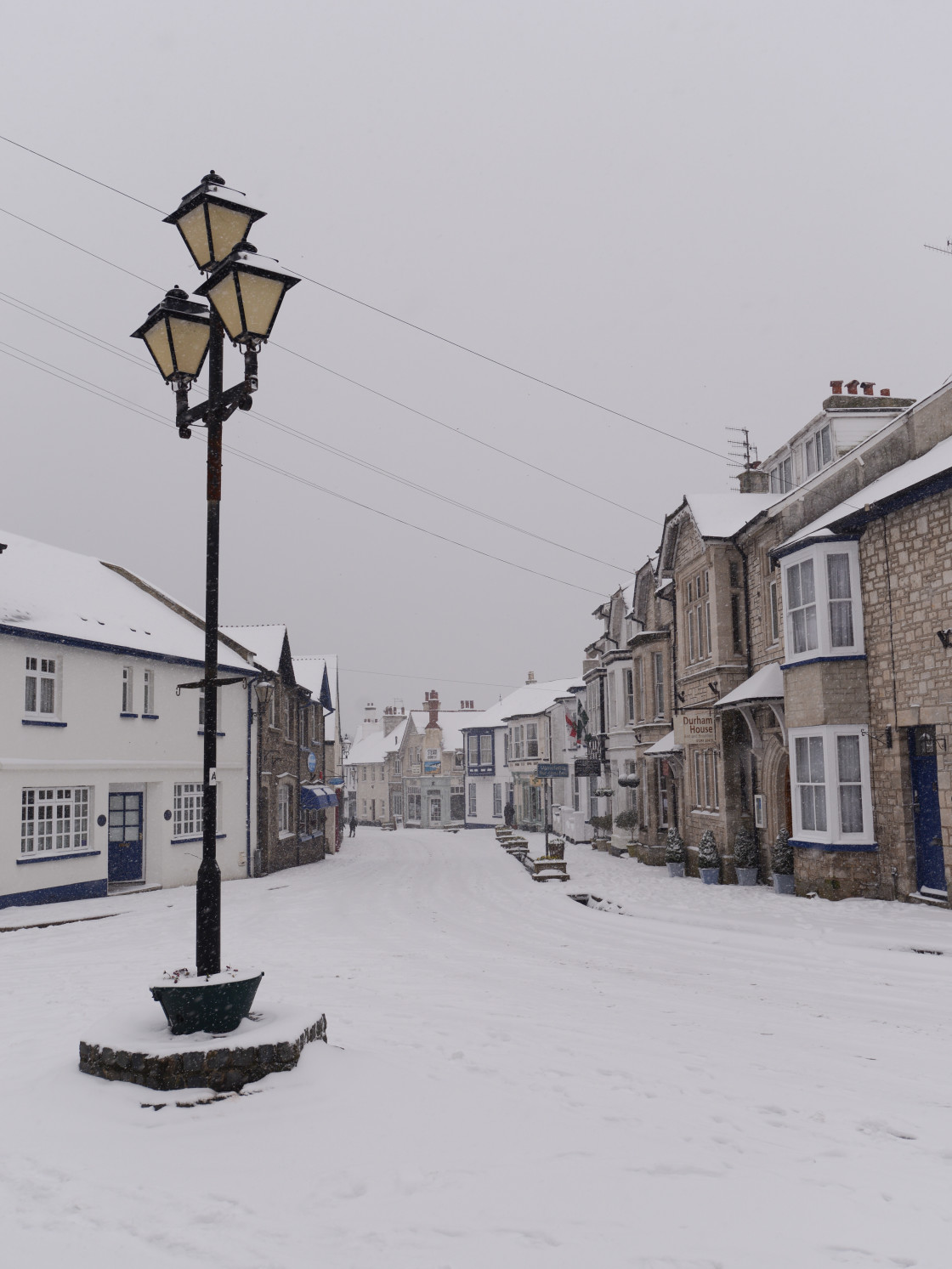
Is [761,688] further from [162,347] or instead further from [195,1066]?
[195,1066]

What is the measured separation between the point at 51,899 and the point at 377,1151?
16.8 meters

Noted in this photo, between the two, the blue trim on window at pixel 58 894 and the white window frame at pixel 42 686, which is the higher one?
the white window frame at pixel 42 686

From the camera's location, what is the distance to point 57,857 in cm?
1945

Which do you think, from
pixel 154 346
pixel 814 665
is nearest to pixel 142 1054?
pixel 154 346

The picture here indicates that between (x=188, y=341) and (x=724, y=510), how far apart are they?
1799cm

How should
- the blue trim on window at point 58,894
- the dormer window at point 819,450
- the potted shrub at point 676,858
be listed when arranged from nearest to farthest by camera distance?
the blue trim on window at point 58,894
the dormer window at point 819,450
the potted shrub at point 676,858

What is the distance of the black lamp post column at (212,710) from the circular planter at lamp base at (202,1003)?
Result: 0.73 ft

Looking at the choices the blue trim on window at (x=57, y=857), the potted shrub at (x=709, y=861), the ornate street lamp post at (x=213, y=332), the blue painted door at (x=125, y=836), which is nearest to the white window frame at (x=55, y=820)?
the blue trim on window at (x=57, y=857)

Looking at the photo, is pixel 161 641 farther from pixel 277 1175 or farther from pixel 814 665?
pixel 277 1175

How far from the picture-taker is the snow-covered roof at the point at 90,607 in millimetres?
20000

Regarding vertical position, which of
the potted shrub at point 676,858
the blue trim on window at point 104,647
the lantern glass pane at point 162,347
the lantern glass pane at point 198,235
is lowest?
the potted shrub at point 676,858

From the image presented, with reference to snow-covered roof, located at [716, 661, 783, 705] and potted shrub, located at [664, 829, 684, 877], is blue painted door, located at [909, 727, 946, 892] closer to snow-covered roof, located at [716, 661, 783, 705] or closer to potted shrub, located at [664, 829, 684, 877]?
snow-covered roof, located at [716, 661, 783, 705]

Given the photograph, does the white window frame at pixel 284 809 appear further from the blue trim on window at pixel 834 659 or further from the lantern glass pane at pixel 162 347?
the lantern glass pane at pixel 162 347

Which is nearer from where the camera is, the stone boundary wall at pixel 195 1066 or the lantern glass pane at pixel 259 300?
the stone boundary wall at pixel 195 1066
